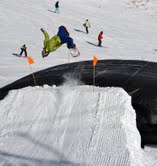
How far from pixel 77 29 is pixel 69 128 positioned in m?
18.2

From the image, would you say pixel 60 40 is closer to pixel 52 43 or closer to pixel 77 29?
pixel 52 43

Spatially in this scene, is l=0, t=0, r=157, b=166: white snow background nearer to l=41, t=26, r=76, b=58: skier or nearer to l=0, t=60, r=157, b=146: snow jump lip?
l=0, t=60, r=157, b=146: snow jump lip

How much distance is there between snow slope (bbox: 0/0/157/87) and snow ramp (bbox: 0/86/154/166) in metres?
4.77

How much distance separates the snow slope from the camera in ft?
54.7

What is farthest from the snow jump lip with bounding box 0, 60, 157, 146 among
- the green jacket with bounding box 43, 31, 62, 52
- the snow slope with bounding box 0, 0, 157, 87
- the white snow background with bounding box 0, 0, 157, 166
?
the snow slope with bounding box 0, 0, 157, 87

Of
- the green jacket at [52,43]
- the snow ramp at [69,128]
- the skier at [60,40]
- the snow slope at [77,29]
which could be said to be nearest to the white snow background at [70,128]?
the snow ramp at [69,128]

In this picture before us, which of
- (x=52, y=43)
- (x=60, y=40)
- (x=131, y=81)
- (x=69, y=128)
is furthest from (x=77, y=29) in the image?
(x=69, y=128)

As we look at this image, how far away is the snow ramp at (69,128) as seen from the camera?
5762mm

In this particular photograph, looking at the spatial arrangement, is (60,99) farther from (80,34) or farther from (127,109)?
(80,34)

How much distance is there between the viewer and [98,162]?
5562mm

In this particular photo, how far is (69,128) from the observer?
6.59 meters

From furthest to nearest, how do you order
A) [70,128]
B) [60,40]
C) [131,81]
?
[60,40] < [131,81] < [70,128]

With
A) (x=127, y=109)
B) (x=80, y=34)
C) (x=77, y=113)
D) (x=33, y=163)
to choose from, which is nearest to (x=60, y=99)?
(x=77, y=113)

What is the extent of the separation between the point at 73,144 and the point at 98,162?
0.72 metres
